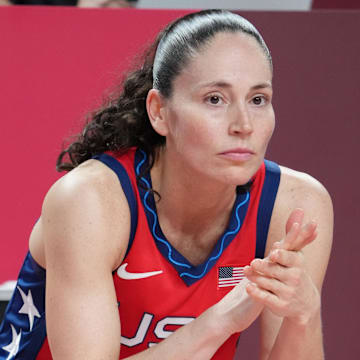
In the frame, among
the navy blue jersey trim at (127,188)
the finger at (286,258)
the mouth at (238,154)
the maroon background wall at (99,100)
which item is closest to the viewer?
the finger at (286,258)

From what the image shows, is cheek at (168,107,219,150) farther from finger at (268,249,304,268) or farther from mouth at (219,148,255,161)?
finger at (268,249,304,268)

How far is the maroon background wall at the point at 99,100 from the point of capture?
2.33 meters

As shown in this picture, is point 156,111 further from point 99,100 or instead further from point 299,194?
point 99,100

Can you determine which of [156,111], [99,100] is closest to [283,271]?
[156,111]

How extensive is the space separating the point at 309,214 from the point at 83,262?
46 centimetres

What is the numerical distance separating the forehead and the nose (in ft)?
0.15

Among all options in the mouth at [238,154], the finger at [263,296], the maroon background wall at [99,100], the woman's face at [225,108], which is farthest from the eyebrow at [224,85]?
the maroon background wall at [99,100]

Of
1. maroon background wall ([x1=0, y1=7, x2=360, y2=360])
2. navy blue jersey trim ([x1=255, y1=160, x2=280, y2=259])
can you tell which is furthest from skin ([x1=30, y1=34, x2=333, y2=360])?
maroon background wall ([x1=0, y1=7, x2=360, y2=360])

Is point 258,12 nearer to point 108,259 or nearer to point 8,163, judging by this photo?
point 8,163

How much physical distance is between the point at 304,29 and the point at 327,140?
290 millimetres

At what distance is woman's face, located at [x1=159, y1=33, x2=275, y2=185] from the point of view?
154 centimetres

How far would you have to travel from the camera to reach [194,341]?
157 cm

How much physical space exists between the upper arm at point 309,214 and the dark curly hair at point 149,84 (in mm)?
265

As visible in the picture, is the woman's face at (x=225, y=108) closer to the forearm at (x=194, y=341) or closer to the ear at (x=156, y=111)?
the ear at (x=156, y=111)
